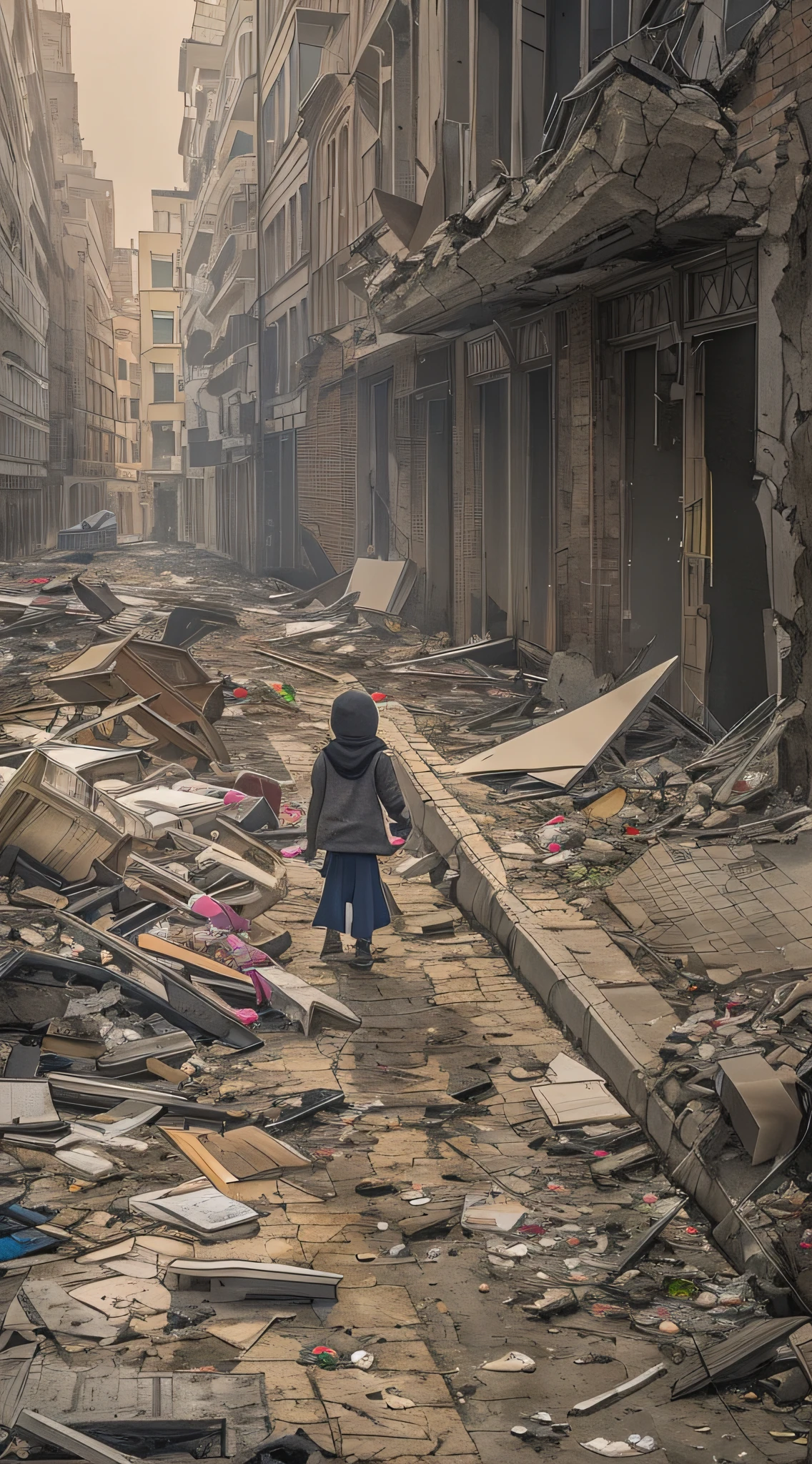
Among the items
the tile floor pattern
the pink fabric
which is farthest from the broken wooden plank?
the pink fabric

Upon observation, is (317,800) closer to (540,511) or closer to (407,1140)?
(407,1140)

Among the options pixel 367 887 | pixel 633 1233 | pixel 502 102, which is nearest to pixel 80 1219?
pixel 633 1233

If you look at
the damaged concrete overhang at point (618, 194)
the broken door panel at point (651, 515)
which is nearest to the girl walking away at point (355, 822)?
the damaged concrete overhang at point (618, 194)

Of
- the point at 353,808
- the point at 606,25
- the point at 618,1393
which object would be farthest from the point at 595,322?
the point at 618,1393

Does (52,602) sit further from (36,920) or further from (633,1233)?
(633,1233)

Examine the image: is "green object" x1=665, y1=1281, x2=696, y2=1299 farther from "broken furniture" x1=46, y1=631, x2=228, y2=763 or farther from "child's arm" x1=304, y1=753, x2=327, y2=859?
"broken furniture" x1=46, y1=631, x2=228, y2=763

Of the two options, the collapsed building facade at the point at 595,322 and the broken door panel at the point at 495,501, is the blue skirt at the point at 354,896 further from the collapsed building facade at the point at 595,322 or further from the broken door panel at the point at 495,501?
the broken door panel at the point at 495,501

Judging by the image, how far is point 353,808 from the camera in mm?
6691

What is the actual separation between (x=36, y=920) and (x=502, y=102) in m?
10.8

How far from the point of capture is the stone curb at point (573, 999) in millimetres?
4055

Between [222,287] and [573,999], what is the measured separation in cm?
4486

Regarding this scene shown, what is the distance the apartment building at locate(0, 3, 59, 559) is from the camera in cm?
4134

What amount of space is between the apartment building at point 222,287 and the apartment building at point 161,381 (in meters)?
9.85

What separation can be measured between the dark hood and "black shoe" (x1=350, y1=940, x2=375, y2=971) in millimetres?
839
